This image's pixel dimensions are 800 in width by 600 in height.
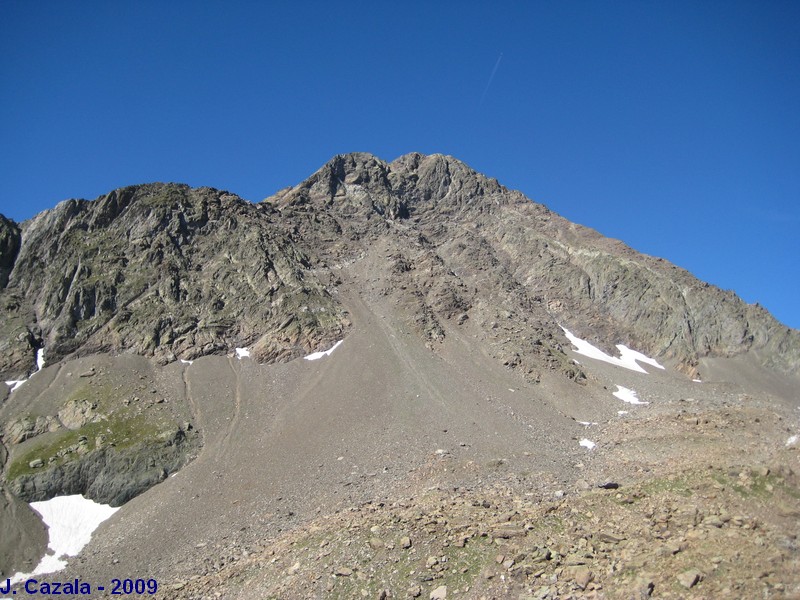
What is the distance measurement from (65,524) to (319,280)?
54.2 m

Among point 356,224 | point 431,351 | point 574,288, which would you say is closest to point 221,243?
point 356,224

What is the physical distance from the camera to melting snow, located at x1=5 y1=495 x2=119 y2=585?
42.1 meters

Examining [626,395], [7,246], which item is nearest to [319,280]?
[7,246]

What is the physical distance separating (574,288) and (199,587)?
317 ft

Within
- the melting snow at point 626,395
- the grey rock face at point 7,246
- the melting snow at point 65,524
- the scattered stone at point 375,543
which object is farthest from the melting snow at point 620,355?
the grey rock face at point 7,246

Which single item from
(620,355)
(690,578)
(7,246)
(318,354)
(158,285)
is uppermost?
(7,246)

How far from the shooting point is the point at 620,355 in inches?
3708

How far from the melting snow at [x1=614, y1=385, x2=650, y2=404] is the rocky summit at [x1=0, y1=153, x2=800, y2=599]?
0.49 m

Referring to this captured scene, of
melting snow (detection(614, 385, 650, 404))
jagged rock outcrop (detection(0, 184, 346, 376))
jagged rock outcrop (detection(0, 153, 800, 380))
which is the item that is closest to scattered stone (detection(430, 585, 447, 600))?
jagged rock outcrop (detection(0, 153, 800, 380))

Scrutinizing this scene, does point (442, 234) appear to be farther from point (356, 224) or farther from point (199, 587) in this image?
point (199, 587)

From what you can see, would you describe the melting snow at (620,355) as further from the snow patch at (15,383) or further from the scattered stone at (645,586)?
the snow patch at (15,383)

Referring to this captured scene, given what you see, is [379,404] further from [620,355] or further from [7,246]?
[7,246]

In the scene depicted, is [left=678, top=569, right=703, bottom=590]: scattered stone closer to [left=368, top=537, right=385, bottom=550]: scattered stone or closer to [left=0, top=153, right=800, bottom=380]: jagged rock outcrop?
[left=368, top=537, right=385, bottom=550]: scattered stone

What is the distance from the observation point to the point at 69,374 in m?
67.2
